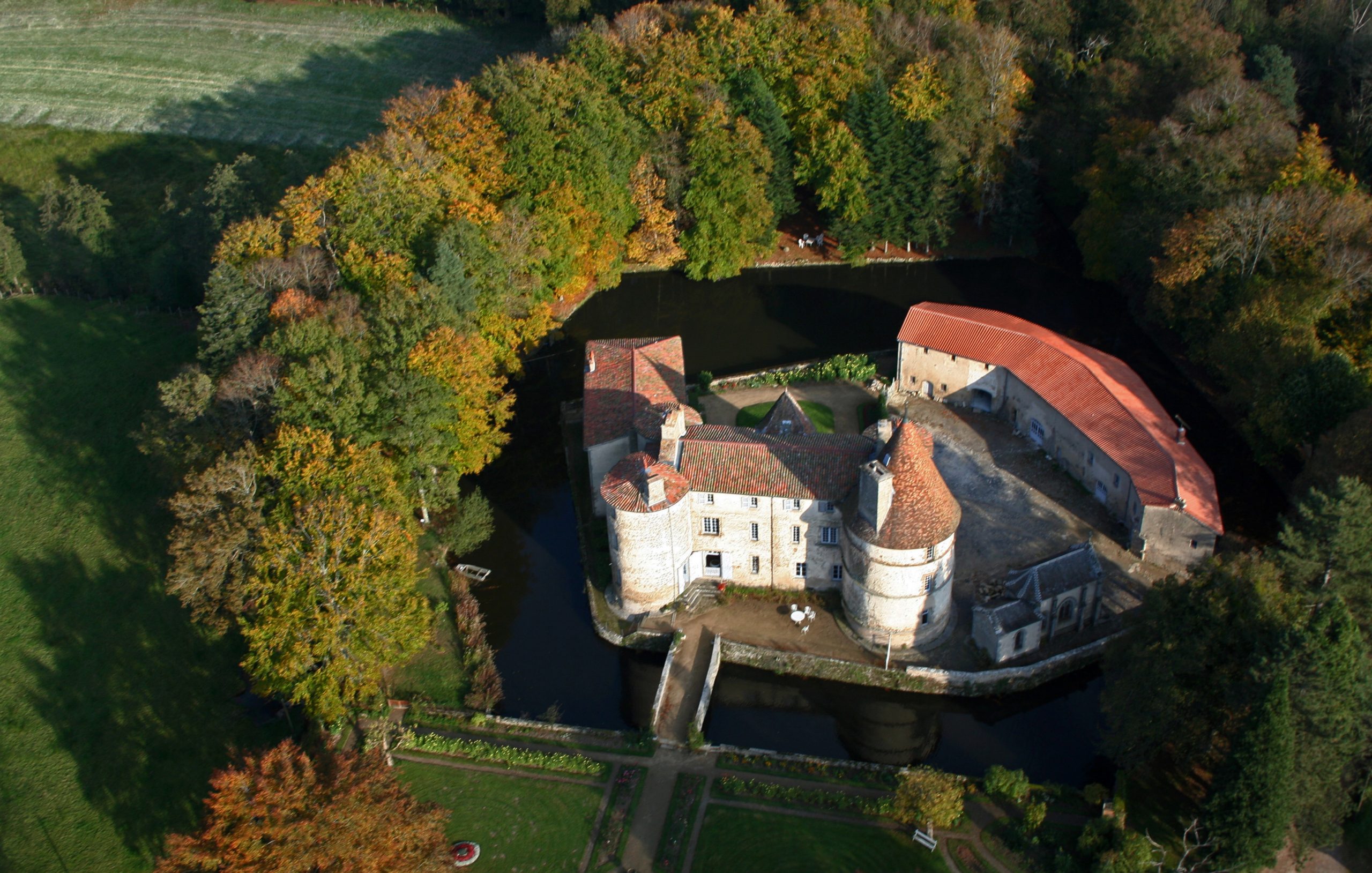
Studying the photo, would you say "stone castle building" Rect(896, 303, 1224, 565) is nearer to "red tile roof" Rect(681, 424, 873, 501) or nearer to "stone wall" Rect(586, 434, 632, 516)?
"red tile roof" Rect(681, 424, 873, 501)

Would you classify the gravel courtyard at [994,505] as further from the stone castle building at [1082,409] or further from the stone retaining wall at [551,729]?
the stone retaining wall at [551,729]

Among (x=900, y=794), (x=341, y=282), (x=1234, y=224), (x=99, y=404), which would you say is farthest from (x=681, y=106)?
(x=900, y=794)

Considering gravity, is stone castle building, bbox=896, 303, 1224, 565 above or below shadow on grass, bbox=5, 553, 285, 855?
above

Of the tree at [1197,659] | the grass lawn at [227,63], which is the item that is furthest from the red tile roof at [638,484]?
the grass lawn at [227,63]

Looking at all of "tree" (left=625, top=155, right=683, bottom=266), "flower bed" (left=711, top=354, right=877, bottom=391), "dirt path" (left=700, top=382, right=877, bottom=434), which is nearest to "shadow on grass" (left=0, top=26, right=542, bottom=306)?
"tree" (left=625, top=155, right=683, bottom=266)

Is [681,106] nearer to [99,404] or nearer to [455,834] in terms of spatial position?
[99,404]
